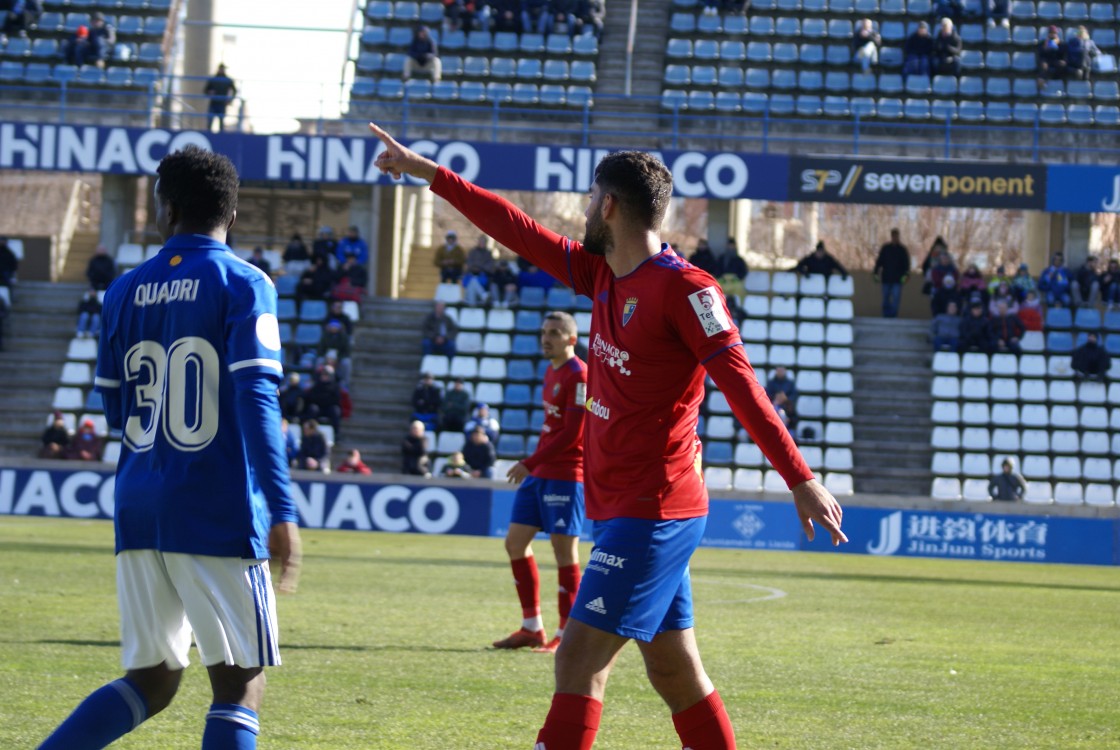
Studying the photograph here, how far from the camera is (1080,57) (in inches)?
1180

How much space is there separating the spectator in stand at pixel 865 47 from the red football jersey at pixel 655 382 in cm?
2654

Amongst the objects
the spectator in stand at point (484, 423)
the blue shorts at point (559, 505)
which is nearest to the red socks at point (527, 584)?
the blue shorts at point (559, 505)

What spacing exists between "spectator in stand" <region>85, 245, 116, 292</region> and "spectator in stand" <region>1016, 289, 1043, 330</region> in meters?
16.4

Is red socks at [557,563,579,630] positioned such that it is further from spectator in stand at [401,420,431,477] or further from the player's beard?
spectator in stand at [401,420,431,477]

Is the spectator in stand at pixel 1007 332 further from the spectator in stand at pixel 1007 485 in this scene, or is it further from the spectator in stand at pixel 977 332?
the spectator in stand at pixel 1007 485

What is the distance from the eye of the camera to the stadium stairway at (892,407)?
2522cm

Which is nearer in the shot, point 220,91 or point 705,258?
point 705,258

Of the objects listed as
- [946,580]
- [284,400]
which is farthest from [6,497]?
[946,580]

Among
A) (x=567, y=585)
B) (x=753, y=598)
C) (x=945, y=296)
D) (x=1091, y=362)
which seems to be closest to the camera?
(x=567, y=585)

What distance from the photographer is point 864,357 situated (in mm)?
27781

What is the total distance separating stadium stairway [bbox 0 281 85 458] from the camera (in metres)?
26.3

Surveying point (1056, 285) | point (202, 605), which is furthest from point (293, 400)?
point (202, 605)

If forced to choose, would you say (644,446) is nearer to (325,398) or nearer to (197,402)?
(197,402)

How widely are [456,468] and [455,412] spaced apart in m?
2.37
